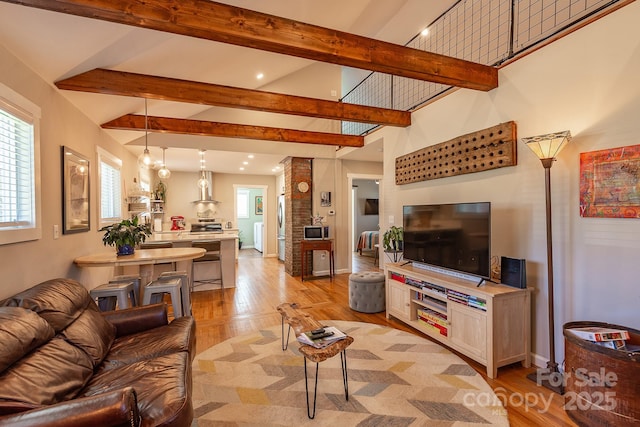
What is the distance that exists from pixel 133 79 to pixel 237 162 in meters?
3.90

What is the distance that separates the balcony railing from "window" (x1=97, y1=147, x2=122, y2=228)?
4103 mm

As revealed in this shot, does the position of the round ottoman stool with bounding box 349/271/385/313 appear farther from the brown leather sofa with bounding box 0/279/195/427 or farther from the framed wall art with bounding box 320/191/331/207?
the framed wall art with bounding box 320/191/331/207

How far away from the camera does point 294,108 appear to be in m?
3.53

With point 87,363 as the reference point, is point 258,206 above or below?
above

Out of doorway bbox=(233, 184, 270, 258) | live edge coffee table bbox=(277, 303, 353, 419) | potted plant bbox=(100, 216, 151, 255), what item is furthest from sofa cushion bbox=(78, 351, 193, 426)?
doorway bbox=(233, 184, 270, 258)

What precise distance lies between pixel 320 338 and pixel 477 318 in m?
1.39

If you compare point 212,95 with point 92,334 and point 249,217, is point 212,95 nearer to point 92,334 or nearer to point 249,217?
point 92,334

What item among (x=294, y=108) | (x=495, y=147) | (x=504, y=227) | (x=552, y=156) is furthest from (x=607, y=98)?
(x=294, y=108)

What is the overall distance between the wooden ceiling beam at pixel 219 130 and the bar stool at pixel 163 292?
233 centimetres

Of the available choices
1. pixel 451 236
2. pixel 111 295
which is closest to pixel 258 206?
pixel 111 295

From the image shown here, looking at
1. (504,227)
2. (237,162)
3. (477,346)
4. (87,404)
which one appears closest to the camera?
(87,404)

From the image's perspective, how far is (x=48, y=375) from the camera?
56.7 inches

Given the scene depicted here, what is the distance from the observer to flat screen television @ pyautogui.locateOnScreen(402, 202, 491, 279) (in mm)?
2531

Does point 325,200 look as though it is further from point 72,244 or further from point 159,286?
point 72,244
